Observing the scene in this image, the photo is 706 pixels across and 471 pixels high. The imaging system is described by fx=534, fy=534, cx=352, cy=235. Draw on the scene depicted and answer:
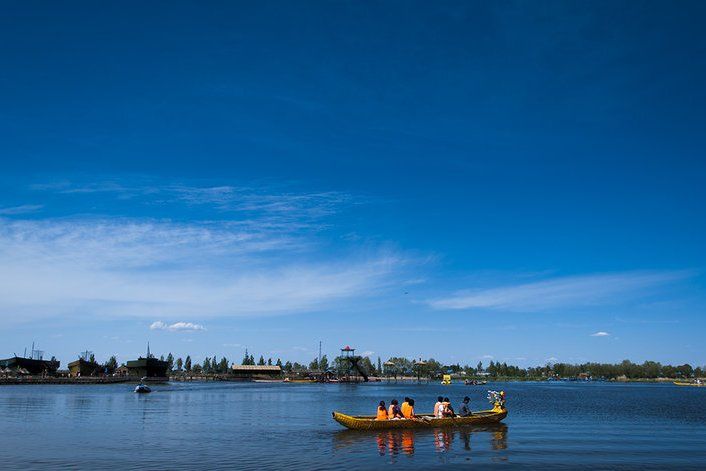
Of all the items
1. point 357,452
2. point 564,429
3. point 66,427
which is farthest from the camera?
point 564,429

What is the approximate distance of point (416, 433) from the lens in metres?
39.8

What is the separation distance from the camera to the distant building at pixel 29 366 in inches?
6752

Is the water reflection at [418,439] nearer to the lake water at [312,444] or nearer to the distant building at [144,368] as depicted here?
the lake water at [312,444]

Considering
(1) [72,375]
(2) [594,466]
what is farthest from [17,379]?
(2) [594,466]

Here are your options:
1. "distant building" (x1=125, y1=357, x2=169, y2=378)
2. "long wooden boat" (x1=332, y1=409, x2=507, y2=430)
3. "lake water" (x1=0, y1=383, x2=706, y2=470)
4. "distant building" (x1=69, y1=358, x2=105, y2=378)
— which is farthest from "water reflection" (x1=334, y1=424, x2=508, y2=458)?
"distant building" (x1=69, y1=358, x2=105, y2=378)

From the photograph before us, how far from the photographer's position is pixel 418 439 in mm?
37188

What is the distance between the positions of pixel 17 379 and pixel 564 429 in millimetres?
149537

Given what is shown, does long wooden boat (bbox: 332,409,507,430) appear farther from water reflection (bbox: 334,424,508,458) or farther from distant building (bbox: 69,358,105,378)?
distant building (bbox: 69,358,105,378)

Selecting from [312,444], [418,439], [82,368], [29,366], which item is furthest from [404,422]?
[29,366]

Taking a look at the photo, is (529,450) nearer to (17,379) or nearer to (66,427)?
(66,427)

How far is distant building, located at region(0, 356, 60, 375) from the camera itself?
171500 mm

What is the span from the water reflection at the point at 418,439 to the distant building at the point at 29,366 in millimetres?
170461

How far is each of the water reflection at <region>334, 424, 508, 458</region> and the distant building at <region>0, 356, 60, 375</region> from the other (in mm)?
170461

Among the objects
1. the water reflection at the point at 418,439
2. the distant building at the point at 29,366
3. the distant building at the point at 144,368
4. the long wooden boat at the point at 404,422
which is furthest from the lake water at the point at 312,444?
the distant building at the point at 29,366
